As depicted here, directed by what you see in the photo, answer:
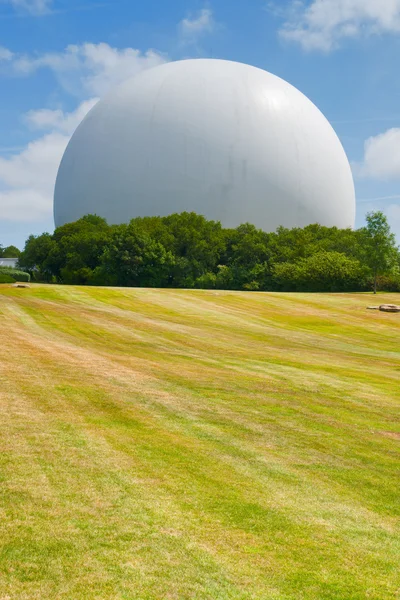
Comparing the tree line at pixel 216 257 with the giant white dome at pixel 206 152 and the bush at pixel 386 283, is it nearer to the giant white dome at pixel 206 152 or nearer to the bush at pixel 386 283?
the bush at pixel 386 283

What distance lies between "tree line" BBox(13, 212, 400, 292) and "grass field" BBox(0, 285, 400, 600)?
3419cm

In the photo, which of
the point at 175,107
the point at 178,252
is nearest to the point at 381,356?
the point at 178,252

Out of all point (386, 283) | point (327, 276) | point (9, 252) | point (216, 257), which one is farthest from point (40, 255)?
point (9, 252)

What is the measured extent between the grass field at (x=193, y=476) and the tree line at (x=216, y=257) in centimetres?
3419

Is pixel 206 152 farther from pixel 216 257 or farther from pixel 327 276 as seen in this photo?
pixel 327 276

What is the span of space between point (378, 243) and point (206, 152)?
89.1 feet

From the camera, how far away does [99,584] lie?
4387 millimetres

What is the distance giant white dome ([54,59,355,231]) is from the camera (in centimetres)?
6575

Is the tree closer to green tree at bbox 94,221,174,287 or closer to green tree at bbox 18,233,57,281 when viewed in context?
green tree at bbox 94,221,174,287

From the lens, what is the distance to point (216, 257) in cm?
5700

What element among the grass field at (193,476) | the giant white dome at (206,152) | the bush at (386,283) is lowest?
the grass field at (193,476)

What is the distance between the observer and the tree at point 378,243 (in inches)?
1755

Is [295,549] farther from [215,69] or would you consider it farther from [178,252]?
[215,69]

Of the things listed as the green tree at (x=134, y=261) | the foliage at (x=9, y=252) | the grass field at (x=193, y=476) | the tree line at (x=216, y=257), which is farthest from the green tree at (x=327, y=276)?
the foliage at (x=9, y=252)
